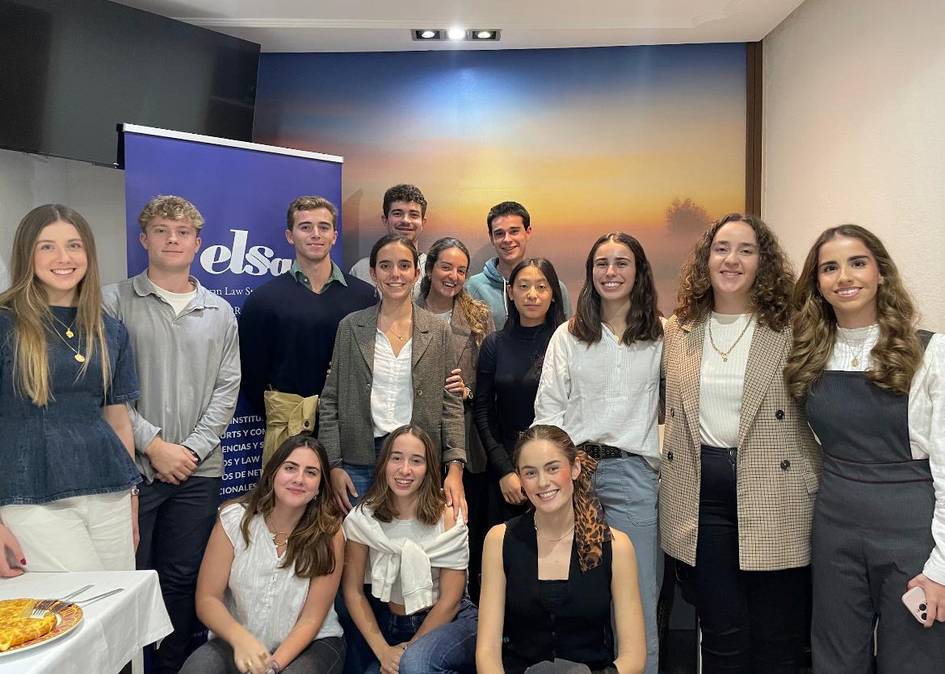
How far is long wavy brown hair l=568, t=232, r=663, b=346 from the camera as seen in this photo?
253 cm

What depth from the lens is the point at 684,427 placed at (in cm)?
234

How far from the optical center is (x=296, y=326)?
10.5ft

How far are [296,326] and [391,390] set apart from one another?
611 mm

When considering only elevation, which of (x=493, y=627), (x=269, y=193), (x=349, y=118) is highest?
(x=349, y=118)

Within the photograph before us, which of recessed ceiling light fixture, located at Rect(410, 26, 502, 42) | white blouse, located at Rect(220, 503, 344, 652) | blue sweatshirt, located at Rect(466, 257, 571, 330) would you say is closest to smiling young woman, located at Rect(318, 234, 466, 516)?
white blouse, located at Rect(220, 503, 344, 652)

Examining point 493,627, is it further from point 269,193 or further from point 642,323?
point 269,193

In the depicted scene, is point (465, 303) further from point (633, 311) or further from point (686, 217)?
point (686, 217)

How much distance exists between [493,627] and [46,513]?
1.38m

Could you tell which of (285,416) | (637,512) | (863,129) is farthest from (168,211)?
(863,129)

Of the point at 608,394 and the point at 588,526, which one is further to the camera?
the point at 608,394

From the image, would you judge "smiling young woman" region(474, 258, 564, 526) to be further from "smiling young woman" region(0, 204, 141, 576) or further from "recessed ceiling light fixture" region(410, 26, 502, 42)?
"recessed ceiling light fixture" region(410, 26, 502, 42)

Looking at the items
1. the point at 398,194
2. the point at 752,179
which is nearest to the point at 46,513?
the point at 398,194

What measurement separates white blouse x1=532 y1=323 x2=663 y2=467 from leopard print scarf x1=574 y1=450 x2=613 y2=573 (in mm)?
187

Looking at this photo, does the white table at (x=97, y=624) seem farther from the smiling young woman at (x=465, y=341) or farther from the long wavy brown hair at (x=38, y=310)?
the smiling young woman at (x=465, y=341)
